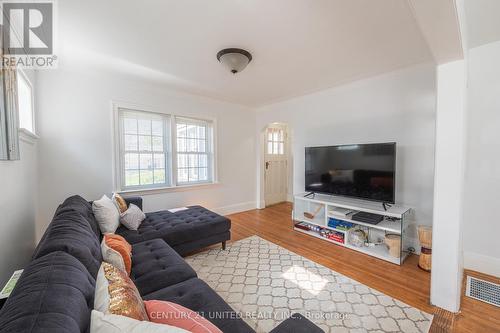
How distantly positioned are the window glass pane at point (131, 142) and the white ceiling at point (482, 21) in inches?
166

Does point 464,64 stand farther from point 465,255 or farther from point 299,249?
point 299,249

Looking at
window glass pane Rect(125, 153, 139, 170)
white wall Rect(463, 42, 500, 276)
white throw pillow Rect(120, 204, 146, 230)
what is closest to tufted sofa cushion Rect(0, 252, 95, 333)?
white throw pillow Rect(120, 204, 146, 230)

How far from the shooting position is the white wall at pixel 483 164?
2.30 meters

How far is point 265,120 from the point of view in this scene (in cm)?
492

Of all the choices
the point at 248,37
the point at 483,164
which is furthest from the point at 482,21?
the point at 248,37

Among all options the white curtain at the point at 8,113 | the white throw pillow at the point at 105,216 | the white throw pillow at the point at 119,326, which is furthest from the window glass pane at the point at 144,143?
the white throw pillow at the point at 119,326

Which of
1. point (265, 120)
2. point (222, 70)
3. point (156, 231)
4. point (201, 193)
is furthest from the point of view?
point (265, 120)

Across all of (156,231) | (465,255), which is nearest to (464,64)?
(465,255)

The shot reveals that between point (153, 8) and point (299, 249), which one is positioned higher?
point (153, 8)

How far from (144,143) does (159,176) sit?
636 millimetres

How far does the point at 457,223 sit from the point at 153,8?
120 inches

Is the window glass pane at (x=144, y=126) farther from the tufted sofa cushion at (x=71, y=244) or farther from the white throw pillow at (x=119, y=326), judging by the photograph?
the white throw pillow at (x=119, y=326)

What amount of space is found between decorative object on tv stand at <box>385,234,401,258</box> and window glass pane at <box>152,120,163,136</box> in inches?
153

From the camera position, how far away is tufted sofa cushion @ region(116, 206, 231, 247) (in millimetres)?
2380
